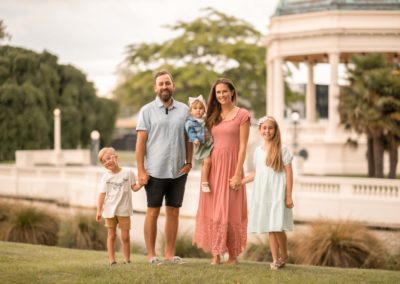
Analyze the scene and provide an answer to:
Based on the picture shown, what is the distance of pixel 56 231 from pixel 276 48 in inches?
862

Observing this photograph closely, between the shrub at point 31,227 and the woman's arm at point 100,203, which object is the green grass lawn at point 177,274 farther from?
the shrub at point 31,227

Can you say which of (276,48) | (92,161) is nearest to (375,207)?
(276,48)

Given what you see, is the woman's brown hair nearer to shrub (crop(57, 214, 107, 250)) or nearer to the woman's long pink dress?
the woman's long pink dress

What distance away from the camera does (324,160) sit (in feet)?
Result: 124

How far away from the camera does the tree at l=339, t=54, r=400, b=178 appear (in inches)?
1096

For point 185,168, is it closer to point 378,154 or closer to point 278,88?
point 378,154

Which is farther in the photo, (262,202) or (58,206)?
(58,206)

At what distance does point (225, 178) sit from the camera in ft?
33.8

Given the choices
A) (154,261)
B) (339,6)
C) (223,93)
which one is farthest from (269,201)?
(339,6)

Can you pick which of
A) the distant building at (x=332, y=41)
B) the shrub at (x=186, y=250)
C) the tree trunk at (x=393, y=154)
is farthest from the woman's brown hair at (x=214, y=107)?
the distant building at (x=332, y=41)

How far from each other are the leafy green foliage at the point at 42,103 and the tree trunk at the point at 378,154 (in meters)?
21.0

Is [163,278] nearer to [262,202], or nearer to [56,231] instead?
[262,202]

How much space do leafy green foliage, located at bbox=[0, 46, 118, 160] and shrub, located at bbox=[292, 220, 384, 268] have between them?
98.6 feet

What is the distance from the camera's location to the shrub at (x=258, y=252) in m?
16.9
